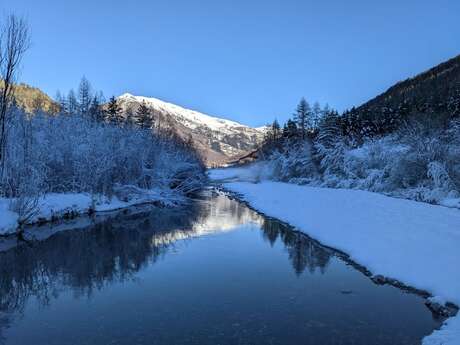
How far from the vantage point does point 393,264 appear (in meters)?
12.1

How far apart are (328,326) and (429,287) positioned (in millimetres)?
3610

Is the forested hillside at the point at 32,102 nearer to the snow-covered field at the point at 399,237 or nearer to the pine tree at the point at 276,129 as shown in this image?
the snow-covered field at the point at 399,237

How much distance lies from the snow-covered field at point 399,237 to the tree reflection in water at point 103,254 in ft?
4.38

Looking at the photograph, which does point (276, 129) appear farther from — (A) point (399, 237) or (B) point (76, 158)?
(A) point (399, 237)

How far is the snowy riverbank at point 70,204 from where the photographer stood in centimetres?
1750

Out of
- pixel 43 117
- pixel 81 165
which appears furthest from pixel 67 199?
pixel 43 117

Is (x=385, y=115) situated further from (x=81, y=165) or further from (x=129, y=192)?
Result: (x=81, y=165)

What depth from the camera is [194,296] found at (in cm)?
990

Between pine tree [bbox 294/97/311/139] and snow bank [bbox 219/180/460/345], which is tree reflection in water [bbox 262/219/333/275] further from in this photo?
pine tree [bbox 294/97/311/139]

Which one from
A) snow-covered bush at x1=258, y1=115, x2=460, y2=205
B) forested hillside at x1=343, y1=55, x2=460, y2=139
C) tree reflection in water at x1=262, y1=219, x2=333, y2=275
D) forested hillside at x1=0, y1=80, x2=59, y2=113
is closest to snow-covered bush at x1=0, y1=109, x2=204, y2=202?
forested hillside at x1=0, y1=80, x2=59, y2=113

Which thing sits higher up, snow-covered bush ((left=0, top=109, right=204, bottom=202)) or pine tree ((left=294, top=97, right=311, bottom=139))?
pine tree ((left=294, top=97, right=311, bottom=139))

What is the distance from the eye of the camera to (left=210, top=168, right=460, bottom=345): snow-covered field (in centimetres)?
999

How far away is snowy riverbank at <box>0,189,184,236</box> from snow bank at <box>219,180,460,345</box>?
39.1ft

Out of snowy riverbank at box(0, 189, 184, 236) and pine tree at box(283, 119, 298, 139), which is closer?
snowy riverbank at box(0, 189, 184, 236)
